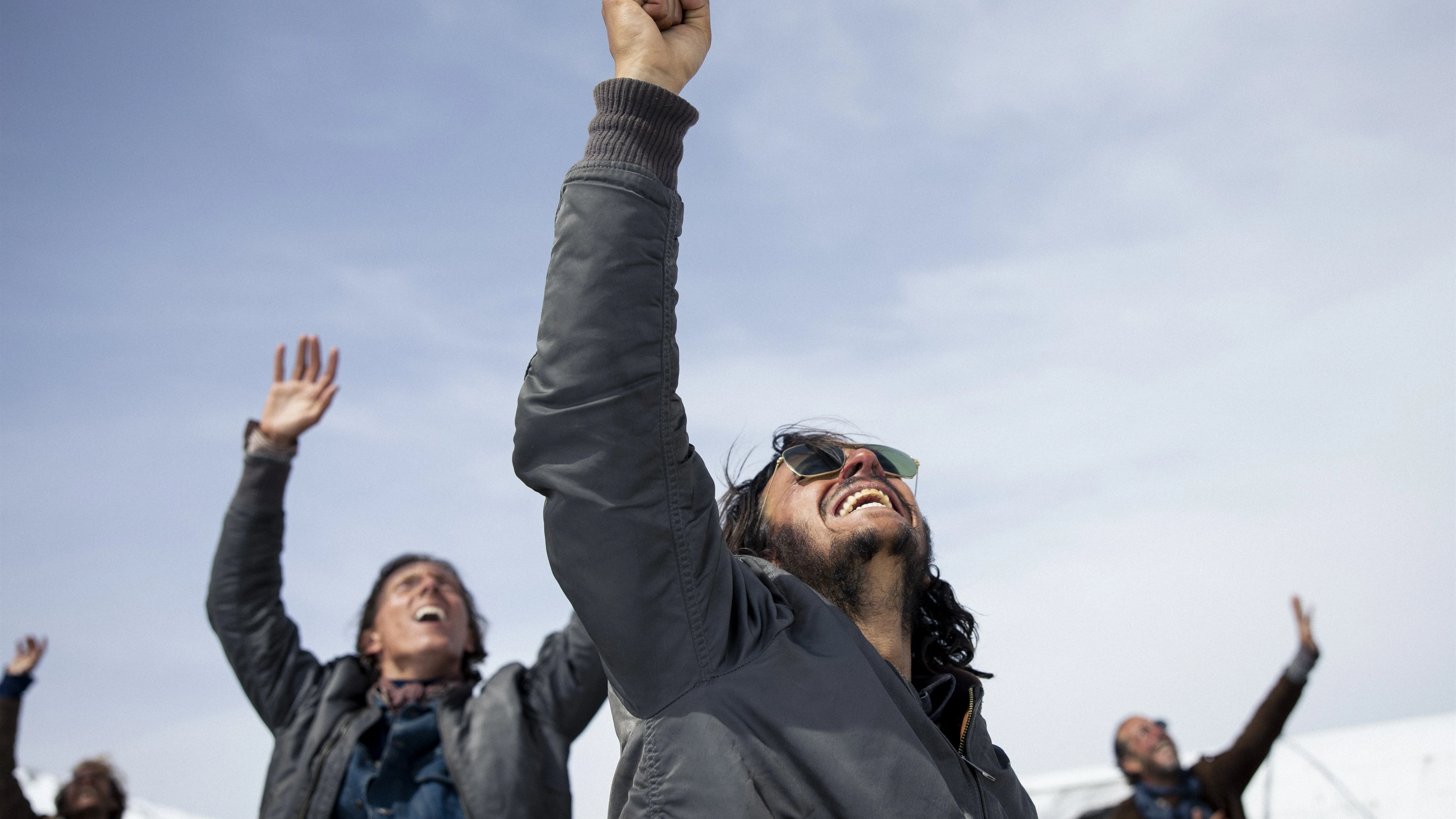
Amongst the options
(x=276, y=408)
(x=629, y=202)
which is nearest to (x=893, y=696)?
(x=629, y=202)

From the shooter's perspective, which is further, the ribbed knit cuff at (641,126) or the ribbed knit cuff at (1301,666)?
the ribbed knit cuff at (1301,666)

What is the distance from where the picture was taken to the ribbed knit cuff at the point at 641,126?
1.57 meters

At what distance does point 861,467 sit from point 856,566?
1.22 feet

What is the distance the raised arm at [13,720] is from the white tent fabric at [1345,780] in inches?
290

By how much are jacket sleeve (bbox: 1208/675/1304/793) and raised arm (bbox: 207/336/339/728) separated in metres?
5.12

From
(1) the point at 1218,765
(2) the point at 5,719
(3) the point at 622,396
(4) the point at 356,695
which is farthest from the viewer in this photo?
(1) the point at 1218,765

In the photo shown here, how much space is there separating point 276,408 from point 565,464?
10.7ft

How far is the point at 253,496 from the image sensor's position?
4.04 metres

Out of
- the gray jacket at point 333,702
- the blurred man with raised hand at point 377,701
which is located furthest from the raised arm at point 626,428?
the gray jacket at point 333,702

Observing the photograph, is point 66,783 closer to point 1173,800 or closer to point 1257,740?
point 1173,800

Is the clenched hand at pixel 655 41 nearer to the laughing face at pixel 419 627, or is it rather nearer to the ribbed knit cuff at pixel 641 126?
the ribbed knit cuff at pixel 641 126

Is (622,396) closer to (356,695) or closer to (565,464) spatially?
(565,464)

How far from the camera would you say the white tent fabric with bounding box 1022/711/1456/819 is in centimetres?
909

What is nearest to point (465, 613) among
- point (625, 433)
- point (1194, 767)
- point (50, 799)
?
point (625, 433)
